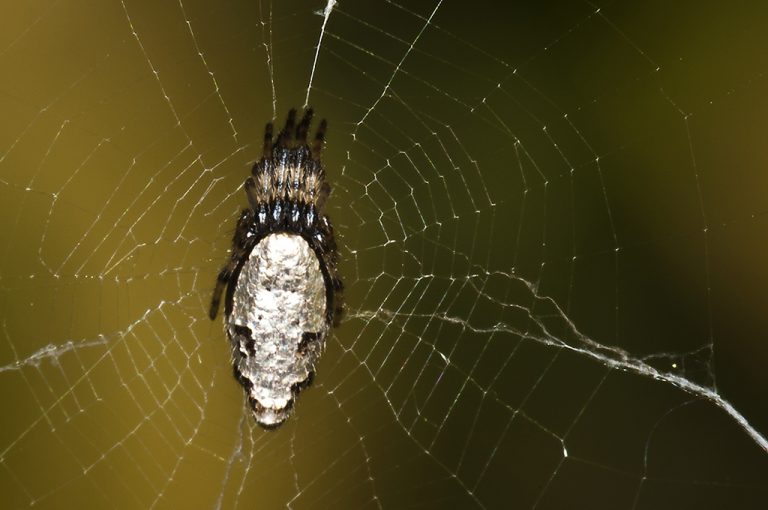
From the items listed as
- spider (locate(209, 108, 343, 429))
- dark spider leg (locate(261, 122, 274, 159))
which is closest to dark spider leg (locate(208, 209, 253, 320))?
spider (locate(209, 108, 343, 429))

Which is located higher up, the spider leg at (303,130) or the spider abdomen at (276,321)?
the spider leg at (303,130)

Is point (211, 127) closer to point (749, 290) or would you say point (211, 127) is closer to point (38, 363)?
point (38, 363)

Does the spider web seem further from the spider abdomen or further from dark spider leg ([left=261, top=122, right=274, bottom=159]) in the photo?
the spider abdomen

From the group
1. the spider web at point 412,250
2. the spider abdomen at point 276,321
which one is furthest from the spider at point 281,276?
the spider web at point 412,250

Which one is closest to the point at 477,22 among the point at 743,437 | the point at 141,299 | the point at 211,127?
the point at 211,127

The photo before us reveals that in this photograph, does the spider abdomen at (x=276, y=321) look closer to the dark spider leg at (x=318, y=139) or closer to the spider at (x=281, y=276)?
the spider at (x=281, y=276)

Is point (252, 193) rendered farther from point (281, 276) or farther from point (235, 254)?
point (281, 276)
